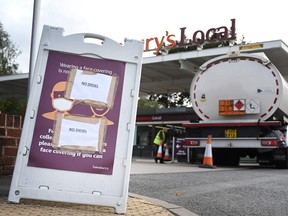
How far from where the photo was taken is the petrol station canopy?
18.0 meters

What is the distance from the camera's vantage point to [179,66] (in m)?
21.7

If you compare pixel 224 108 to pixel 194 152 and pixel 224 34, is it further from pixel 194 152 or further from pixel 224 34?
pixel 224 34

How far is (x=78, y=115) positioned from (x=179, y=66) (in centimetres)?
1823

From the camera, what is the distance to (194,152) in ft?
42.0

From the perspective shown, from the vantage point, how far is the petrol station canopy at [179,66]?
17969 mm

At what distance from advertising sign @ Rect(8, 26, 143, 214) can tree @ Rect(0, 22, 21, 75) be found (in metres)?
42.3

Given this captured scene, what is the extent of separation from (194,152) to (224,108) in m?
1.73

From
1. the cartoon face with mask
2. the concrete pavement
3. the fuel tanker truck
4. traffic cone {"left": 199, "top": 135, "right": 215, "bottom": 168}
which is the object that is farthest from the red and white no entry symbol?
the cartoon face with mask

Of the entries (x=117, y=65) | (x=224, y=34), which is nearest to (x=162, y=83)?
(x=224, y=34)

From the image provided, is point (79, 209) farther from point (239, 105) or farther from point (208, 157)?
point (239, 105)

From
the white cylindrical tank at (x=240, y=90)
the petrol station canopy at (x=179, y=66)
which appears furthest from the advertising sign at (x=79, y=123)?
the petrol station canopy at (x=179, y=66)

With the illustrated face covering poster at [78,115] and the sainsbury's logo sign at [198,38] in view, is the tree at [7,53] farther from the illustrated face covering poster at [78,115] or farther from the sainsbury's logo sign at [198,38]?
the illustrated face covering poster at [78,115]

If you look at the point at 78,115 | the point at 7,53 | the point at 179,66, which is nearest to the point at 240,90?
the point at 78,115

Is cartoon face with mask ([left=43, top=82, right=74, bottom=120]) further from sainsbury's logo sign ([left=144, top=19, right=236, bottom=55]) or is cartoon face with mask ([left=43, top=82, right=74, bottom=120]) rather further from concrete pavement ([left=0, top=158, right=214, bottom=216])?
sainsbury's logo sign ([left=144, top=19, right=236, bottom=55])
